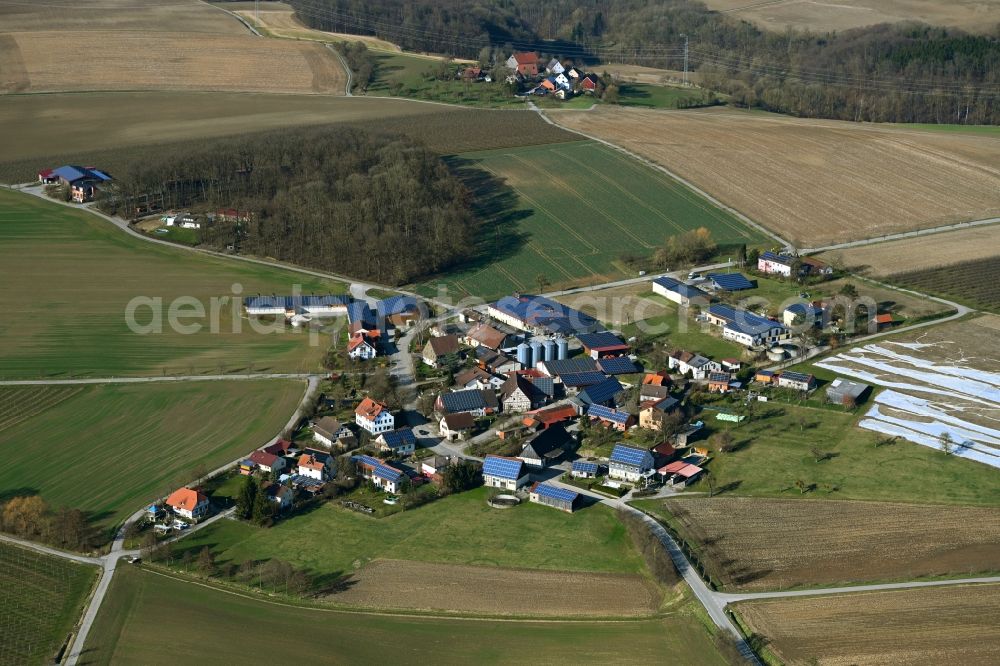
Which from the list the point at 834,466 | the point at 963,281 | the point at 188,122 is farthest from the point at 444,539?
the point at 188,122

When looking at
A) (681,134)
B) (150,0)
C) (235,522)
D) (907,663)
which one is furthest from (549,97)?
(907,663)

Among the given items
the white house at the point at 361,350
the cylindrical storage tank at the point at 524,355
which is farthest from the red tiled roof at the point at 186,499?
the cylindrical storage tank at the point at 524,355

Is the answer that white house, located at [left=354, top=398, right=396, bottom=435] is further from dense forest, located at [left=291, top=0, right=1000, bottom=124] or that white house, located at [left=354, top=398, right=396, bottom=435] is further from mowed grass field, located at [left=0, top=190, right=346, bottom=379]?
dense forest, located at [left=291, top=0, right=1000, bottom=124]

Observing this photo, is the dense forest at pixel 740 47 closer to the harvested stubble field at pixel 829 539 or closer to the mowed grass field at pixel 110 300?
the mowed grass field at pixel 110 300

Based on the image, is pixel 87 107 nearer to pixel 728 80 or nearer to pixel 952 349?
pixel 728 80

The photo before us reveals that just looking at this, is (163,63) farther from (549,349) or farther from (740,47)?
(549,349)
